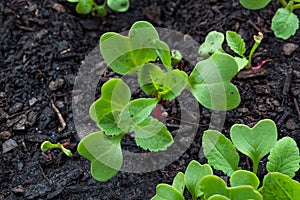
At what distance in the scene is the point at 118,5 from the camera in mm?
1917

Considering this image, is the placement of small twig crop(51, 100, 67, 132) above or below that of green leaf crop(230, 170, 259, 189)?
below

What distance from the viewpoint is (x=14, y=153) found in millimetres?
1671

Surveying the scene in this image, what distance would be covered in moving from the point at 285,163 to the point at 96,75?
702 millimetres

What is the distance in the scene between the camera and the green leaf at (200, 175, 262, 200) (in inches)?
47.7

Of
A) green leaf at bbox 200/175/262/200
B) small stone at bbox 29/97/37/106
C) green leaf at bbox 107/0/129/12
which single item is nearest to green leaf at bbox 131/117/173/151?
green leaf at bbox 200/175/262/200

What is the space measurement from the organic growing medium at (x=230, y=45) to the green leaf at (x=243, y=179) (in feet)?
1.44

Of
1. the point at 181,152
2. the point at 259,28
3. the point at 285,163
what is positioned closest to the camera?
the point at 285,163

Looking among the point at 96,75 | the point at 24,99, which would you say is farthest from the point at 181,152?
the point at 24,99

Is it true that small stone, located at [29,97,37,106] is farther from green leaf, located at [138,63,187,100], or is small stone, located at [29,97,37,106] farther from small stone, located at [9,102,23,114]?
green leaf, located at [138,63,187,100]

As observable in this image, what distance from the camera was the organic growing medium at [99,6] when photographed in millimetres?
1908

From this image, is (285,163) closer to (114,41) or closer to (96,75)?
(114,41)

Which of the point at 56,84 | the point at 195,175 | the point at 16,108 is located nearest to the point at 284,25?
the point at 195,175

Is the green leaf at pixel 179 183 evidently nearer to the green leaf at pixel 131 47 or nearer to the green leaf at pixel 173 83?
the green leaf at pixel 173 83

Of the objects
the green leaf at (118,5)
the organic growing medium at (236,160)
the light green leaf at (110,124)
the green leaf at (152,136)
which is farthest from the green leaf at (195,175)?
the green leaf at (118,5)
